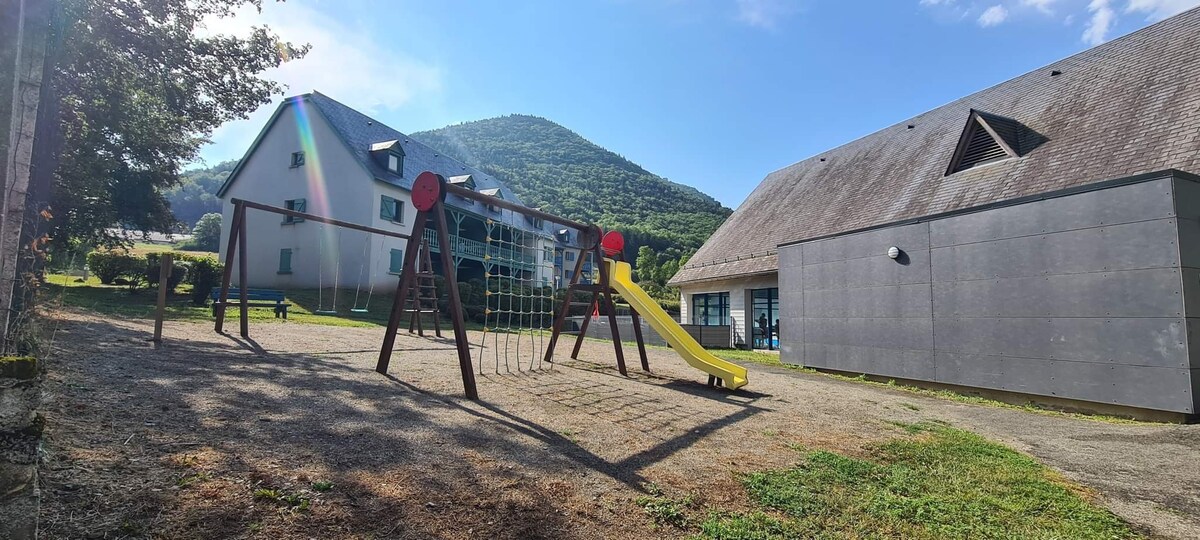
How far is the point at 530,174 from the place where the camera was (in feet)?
313

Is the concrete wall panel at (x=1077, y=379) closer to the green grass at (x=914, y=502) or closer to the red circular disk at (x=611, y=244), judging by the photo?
the green grass at (x=914, y=502)

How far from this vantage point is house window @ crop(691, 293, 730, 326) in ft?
66.0

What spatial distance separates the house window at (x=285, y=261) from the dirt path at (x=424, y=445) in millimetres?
17879

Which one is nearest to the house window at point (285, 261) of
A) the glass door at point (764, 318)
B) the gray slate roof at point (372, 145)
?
the gray slate roof at point (372, 145)

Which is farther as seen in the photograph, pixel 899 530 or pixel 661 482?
pixel 661 482

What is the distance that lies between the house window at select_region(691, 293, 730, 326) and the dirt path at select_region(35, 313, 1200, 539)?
12.4m

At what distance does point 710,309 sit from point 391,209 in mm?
16125

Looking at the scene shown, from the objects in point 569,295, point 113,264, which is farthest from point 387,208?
point 569,295

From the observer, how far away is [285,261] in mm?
23984

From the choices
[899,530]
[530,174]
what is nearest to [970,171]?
[899,530]

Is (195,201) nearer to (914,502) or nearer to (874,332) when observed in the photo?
(874,332)

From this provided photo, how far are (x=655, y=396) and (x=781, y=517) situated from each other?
363 cm

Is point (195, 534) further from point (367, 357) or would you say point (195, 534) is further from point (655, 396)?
point (367, 357)

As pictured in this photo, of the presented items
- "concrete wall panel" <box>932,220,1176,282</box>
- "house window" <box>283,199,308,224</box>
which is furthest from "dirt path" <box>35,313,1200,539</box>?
"house window" <box>283,199,308,224</box>
